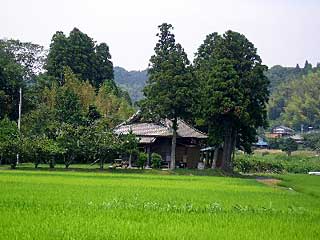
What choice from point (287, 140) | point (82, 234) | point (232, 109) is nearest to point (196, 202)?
point (82, 234)

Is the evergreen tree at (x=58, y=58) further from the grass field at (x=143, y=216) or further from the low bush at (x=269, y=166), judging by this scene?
the grass field at (x=143, y=216)

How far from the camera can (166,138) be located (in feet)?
139

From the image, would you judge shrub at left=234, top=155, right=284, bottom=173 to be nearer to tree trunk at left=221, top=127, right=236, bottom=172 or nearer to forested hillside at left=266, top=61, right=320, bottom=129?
tree trunk at left=221, top=127, right=236, bottom=172

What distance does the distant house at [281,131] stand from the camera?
84.2m

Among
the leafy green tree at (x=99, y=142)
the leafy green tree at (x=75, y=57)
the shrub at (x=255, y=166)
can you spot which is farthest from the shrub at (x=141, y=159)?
the leafy green tree at (x=75, y=57)

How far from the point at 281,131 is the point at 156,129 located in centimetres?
4704

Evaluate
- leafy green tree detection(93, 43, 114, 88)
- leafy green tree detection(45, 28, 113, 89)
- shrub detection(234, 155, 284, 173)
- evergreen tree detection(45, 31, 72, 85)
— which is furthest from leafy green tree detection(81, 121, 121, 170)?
leafy green tree detection(93, 43, 114, 88)

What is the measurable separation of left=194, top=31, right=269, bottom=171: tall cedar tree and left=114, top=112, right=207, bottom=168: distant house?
3314 mm

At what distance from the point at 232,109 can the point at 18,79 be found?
1463cm

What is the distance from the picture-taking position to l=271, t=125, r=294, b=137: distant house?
84188 mm

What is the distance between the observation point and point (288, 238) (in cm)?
1011

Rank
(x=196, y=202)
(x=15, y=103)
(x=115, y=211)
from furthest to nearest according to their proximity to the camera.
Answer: (x=15, y=103) → (x=196, y=202) → (x=115, y=211)

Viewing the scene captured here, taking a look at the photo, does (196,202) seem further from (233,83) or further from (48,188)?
(233,83)

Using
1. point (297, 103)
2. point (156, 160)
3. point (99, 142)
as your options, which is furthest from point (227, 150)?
point (297, 103)
